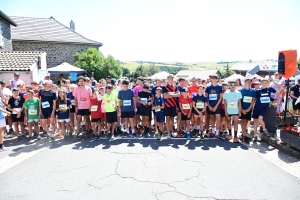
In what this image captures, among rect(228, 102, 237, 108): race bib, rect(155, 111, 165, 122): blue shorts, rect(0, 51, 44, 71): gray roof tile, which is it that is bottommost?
rect(155, 111, 165, 122): blue shorts

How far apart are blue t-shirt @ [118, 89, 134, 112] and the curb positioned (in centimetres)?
436

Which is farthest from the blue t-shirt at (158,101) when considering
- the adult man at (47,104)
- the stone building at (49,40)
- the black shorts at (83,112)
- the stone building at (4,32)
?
the stone building at (49,40)

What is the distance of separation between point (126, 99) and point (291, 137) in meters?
4.89

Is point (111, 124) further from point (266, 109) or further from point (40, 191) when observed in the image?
point (266, 109)

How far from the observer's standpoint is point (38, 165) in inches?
199

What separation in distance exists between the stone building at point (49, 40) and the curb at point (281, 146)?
26070mm

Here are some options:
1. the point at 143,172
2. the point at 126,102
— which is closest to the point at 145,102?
the point at 126,102

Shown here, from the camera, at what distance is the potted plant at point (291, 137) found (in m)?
5.40

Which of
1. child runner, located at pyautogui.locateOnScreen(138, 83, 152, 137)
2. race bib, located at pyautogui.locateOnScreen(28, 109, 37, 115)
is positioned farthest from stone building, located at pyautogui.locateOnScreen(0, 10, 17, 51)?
child runner, located at pyautogui.locateOnScreen(138, 83, 152, 137)

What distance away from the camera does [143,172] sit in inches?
181

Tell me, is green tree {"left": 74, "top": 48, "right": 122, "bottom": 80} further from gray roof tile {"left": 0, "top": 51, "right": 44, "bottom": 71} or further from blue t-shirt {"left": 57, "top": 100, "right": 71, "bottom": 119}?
blue t-shirt {"left": 57, "top": 100, "right": 71, "bottom": 119}

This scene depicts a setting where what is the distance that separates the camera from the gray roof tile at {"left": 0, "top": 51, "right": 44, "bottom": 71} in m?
12.8

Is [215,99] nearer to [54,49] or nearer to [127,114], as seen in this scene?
[127,114]

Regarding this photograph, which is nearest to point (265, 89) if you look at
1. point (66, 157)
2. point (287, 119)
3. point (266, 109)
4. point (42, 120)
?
point (266, 109)
